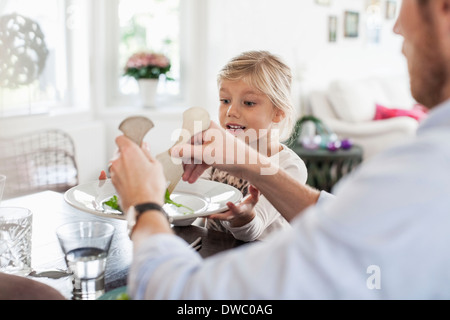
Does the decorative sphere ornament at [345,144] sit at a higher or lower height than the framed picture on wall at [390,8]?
lower

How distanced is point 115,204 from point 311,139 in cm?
289

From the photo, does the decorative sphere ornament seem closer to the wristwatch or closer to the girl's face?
the girl's face

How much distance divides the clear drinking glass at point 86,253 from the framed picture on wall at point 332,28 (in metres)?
4.39

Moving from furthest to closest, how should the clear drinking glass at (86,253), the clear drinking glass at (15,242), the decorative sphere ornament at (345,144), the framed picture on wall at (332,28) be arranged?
the framed picture on wall at (332,28), the decorative sphere ornament at (345,144), the clear drinking glass at (15,242), the clear drinking glass at (86,253)

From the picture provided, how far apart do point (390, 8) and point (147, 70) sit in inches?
141

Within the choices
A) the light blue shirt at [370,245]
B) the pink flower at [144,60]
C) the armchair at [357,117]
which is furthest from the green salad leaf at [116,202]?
the armchair at [357,117]

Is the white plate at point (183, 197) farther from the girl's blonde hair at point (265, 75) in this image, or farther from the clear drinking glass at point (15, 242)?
the girl's blonde hair at point (265, 75)

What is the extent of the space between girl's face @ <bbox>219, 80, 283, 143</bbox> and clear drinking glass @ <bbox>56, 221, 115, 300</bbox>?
2.33 ft

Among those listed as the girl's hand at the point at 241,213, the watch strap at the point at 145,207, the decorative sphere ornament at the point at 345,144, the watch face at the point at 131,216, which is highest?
the watch strap at the point at 145,207

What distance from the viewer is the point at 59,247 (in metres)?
1.02

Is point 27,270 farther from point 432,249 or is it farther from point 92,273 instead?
point 432,249

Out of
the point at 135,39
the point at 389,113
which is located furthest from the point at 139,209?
the point at 389,113

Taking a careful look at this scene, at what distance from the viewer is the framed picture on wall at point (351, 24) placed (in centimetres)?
503

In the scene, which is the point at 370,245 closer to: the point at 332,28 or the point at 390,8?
the point at 332,28
